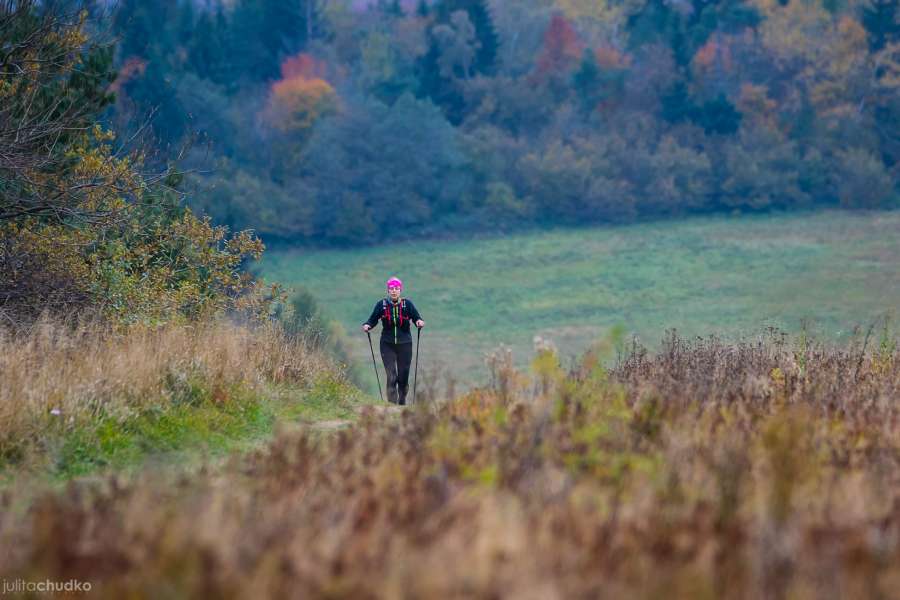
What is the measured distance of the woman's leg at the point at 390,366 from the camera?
1584 centimetres

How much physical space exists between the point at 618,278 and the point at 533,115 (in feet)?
69.9

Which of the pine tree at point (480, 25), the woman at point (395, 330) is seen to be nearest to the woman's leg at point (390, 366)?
the woman at point (395, 330)

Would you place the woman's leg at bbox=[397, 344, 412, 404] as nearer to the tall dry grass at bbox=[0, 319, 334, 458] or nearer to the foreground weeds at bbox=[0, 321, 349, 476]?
the tall dry grass at bbox=[0, 319, 334, 458]

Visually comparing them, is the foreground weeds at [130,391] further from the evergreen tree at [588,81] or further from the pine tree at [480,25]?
the evergreen tree at [588,81]

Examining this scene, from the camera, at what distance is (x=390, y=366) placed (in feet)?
52.2

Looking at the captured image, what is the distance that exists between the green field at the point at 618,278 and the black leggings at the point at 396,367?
2865 cm

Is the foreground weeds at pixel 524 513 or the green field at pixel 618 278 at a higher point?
the green field at pixel 618 278

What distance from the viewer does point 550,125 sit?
3130 inches

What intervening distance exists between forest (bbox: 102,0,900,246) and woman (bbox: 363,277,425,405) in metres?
48.1

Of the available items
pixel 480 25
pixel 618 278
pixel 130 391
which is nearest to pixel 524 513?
pixel 130 391

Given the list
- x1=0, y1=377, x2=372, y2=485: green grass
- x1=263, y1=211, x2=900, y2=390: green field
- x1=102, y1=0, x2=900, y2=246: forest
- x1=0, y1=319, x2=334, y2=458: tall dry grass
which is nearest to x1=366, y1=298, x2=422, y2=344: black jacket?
x1=0, y1=319, x2=334, y2=458: tall dry grass

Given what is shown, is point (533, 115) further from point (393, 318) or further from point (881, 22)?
point (393, 318)

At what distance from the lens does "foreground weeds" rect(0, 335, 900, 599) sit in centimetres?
504

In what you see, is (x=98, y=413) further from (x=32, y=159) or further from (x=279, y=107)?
(x=279, y=107)
